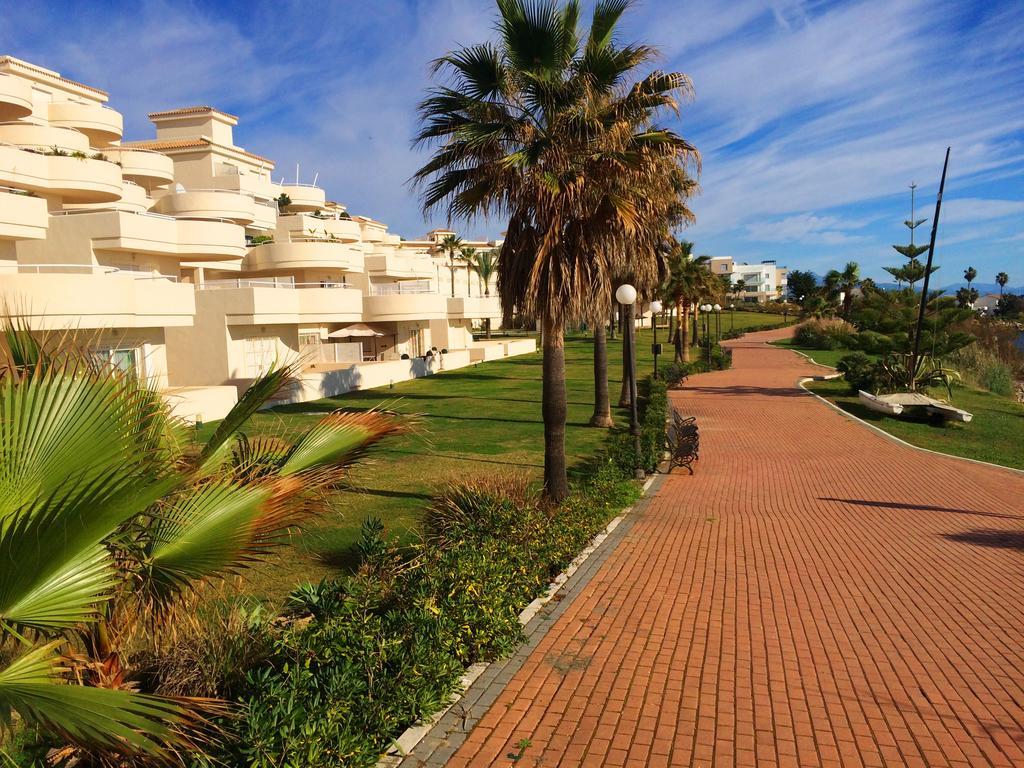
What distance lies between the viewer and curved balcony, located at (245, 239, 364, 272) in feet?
99.5

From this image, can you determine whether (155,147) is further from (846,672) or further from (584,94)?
(846,672)

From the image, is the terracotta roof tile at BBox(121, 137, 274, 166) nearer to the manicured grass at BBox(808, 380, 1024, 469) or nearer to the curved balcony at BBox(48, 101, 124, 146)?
the curved balcony at BBox(48, 101, 124, 146)

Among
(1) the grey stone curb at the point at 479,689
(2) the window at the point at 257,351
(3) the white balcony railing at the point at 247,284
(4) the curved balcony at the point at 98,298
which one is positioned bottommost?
(1) the grey stone curb at the point at 479,689

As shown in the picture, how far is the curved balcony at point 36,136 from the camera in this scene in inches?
940

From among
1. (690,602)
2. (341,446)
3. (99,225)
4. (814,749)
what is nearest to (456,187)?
(690,602)

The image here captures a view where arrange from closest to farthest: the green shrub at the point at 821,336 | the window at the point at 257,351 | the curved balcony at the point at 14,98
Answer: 1. the curved balcony at the point at 14,98
2. the window at the point at 257,351
3. the green shrub at the point at 821,336

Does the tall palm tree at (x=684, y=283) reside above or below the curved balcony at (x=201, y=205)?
below

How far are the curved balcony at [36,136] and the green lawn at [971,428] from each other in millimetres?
26231

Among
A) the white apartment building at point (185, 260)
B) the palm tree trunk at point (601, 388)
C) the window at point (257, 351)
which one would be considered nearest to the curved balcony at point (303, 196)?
the white apartment building at point (185, 260)

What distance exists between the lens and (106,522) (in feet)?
8.50

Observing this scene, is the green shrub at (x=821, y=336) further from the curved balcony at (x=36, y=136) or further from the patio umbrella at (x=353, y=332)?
the curved balcony at (x=36, y=136)

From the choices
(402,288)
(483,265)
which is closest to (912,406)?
(402,288)

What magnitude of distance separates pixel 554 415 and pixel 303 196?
3813 cm

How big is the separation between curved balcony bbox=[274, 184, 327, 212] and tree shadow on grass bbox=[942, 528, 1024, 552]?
134ft
